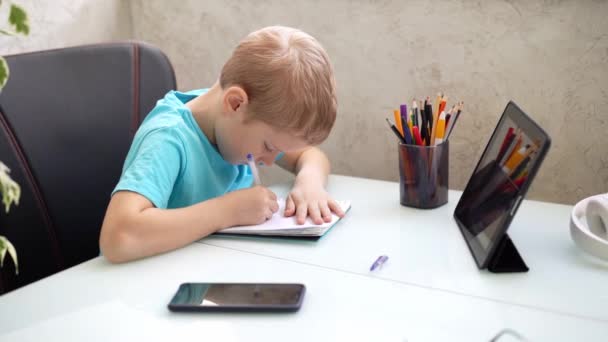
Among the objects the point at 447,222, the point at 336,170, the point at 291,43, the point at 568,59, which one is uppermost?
the point at 291,43

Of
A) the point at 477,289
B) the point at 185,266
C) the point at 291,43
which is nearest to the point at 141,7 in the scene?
the point at 291,43

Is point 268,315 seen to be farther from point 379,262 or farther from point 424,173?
point 424,173

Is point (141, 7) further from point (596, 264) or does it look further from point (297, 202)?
point (596, 264)

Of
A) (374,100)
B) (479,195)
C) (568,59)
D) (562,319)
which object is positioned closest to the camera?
(562,319)

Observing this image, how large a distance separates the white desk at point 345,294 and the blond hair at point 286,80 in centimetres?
20

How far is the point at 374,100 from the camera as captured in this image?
1.48 m

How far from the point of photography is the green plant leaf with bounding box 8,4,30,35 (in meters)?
0.48

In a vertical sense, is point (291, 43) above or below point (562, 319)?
above

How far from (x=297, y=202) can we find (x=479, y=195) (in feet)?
1.02

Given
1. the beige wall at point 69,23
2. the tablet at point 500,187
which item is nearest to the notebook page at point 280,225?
the tablet at point 500,187

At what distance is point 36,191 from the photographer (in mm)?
1197

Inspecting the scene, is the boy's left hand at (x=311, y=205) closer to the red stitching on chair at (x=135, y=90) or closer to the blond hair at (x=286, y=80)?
the blond hair at (x=286, y=80)

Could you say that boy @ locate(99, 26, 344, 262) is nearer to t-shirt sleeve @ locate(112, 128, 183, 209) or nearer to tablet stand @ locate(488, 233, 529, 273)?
t-shirt sleeve @ locate(112, 128, 183, 209)

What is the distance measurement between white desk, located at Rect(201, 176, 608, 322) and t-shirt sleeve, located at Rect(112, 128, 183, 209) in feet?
0.38
